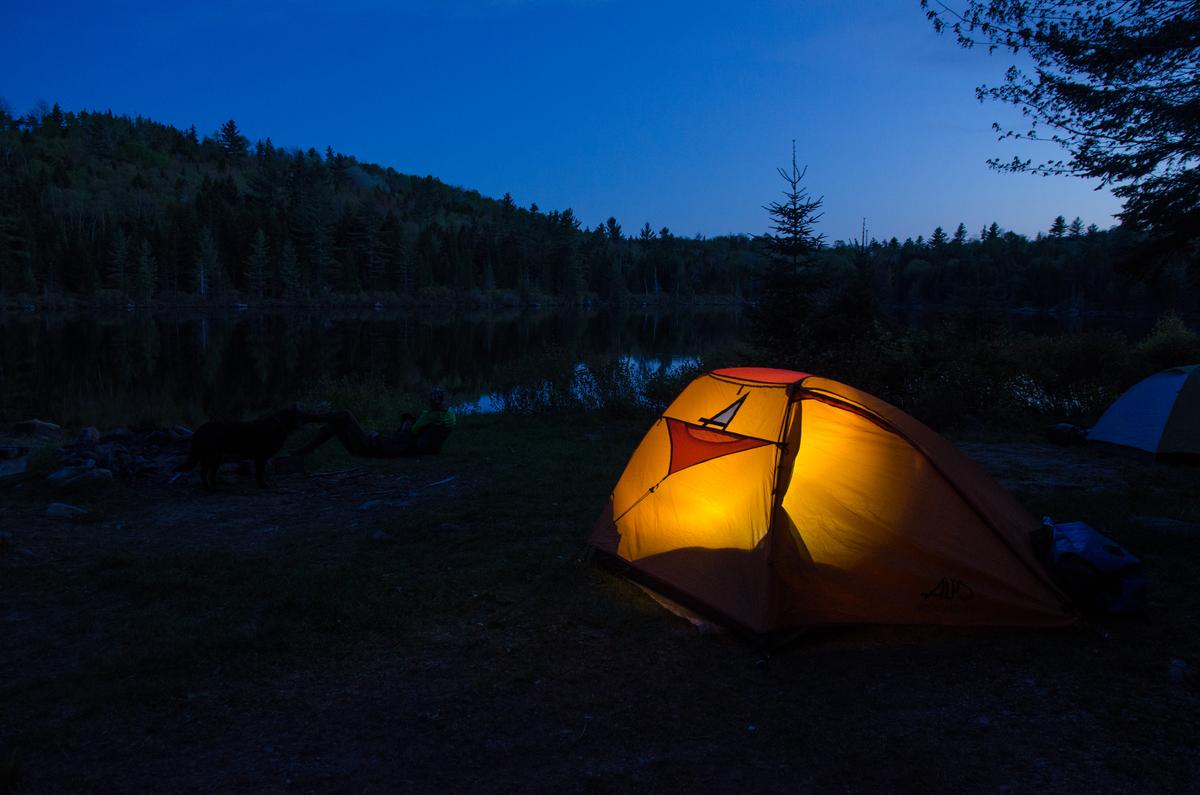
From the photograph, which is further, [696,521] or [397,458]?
[397,458]

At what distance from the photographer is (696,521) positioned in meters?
5.02

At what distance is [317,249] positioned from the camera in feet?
258

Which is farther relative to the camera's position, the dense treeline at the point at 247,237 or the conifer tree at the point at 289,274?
the conifer tree at the point at 289,274

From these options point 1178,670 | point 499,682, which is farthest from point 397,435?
point 1178,670

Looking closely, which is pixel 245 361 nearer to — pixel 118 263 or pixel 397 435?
pixel 397 435

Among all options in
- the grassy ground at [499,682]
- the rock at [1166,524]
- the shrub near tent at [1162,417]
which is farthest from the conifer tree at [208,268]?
the rock at [1166,524]

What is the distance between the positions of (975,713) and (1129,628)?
1644 millimetres

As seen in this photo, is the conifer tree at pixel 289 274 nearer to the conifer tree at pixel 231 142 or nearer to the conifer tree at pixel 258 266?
the conifer tree at pixel 258 266

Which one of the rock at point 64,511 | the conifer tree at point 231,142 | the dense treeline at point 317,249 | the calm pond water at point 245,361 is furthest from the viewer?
the conifer tree at point 231,142

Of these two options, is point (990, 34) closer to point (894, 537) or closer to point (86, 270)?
point (894, 537)

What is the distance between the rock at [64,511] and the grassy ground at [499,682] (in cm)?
58

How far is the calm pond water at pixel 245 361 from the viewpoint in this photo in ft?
54.2

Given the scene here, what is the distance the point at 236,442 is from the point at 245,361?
78.1 feet

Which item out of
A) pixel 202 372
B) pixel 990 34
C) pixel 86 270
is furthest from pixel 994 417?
pixel 86 270
